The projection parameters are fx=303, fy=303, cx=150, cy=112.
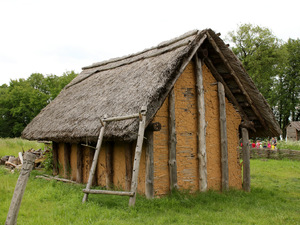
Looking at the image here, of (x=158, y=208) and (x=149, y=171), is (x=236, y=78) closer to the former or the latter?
(x=149, y=171)

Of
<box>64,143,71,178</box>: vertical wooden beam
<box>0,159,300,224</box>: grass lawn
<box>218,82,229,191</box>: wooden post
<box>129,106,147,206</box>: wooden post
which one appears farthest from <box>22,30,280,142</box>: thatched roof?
<box>0,159,300,224</box>: grass lawn

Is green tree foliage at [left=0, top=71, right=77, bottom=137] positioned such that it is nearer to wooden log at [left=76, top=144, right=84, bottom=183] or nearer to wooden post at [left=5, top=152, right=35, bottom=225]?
wooden log at [left=76, top=144, right=84, bottom=183]

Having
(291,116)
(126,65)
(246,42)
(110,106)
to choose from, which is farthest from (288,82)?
(110,106)

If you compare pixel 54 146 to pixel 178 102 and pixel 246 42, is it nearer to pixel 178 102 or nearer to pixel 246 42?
pixel 178 102

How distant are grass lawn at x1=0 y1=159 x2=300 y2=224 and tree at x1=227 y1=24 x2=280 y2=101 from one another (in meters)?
28.0

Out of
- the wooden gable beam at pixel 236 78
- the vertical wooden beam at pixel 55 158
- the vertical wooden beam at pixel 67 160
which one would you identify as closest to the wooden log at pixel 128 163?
the wooden gable beam at pixel 236 78

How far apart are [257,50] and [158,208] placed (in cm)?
3197

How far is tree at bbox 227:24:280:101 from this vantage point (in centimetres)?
3450

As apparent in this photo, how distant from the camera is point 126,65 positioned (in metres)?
11.0

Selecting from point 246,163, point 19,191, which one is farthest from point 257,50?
point 19,191

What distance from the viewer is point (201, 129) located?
8164mm

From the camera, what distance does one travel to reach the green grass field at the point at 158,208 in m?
5.69

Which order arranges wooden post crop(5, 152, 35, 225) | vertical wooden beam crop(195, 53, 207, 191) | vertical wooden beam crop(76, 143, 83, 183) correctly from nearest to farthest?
wooden post crop(5, 152, 35, 225) < vertical wooden beam crop(195, 53, 207, 191) < vertical wooden beam crop(76, 143, 83, 183)

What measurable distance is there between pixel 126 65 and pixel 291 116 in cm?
3855
